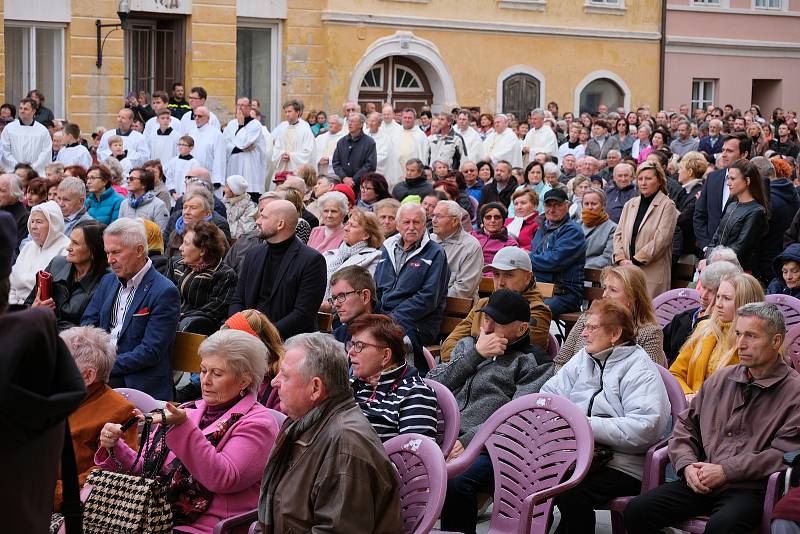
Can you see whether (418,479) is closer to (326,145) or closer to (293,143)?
(326,145)

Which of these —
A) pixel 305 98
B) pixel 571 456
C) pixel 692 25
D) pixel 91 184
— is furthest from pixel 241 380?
pixel 692 25

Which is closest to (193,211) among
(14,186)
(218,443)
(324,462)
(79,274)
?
(14,186)

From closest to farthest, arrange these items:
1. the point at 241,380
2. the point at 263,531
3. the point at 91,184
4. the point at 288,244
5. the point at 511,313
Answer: the point at 263,531, the point at 241,380, the point at 511,313, the point at 288,244, the point at 91,184

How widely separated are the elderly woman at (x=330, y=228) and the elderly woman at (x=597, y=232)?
2271 millimetres

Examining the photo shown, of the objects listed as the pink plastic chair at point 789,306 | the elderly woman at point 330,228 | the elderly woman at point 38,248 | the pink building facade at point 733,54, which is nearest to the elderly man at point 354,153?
the elderly woman at point 330,228

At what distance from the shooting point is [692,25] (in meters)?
31.8

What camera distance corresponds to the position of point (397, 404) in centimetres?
561

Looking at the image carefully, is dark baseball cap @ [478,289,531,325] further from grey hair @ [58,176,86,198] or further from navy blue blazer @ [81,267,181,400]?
grey hair @ [58,176,86,198]

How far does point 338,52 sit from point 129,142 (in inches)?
315

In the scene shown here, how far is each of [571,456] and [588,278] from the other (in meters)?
5.49

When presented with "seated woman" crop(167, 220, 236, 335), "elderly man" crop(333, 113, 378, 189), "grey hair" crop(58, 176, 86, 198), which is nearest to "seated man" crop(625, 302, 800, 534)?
"seated woman" crop(167, 220, 236, 335)

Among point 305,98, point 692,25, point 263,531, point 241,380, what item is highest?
point 692,25

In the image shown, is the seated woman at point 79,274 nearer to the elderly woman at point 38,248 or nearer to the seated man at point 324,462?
the elderly woman at point 38,248

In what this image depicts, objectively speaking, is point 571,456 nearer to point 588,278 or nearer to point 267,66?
point 588,278
